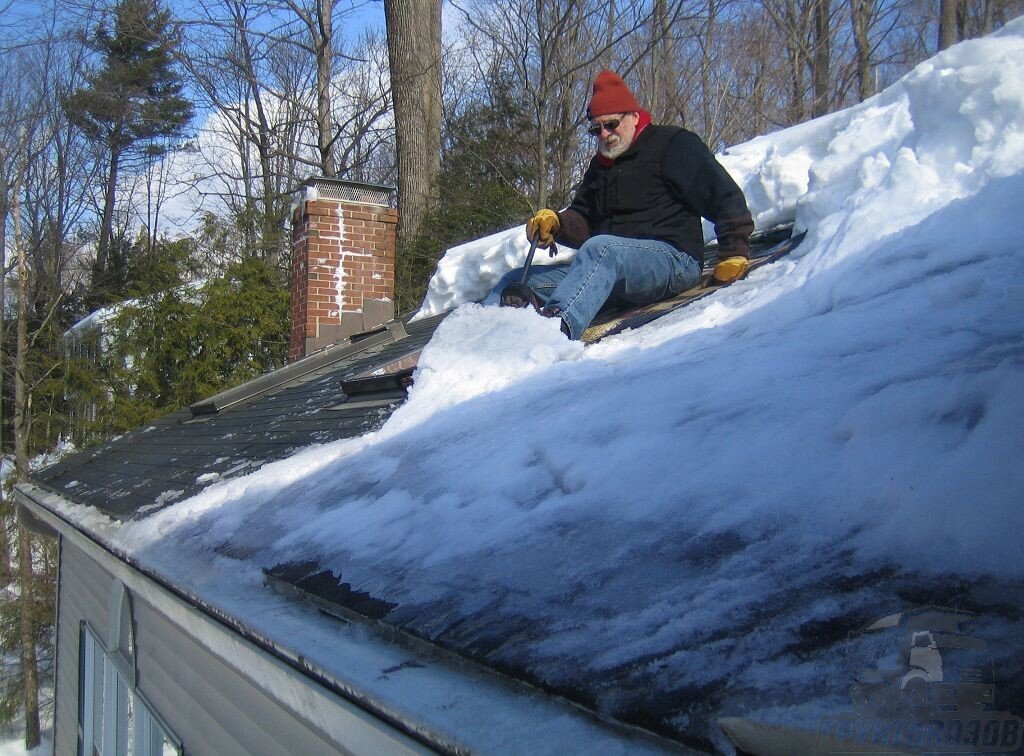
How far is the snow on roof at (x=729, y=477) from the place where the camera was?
1.00 metres

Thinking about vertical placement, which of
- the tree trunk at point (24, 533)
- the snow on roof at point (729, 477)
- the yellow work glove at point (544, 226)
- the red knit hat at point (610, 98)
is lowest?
the tree trunk at point (24, 533)

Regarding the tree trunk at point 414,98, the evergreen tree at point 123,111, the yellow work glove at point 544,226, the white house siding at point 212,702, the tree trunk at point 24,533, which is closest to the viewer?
the white house siding at point 212,702

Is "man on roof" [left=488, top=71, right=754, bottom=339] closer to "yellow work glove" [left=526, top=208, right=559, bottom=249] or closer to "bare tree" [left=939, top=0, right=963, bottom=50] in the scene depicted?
"yellow work glove" [left=526, top=208, right=559, bottom=249]

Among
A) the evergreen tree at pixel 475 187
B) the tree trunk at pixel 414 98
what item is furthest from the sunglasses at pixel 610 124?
the tree trunk at pixel 414 98

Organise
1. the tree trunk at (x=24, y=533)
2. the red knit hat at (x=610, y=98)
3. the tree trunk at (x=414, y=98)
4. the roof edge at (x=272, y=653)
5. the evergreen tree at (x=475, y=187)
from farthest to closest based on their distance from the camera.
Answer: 1. the tree trunk at (x=24, y=533)
2. the tree trunk at (x=414, y=98)
3. the evergreen tree at (x=475, y=187)
4. the red knit hat at (x=610, y=98)
5. the roof edge at (x=272, y=653)

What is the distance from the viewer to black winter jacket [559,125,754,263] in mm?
3621

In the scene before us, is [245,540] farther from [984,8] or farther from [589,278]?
[984,8]

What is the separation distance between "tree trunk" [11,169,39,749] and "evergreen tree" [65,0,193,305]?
4028 mm

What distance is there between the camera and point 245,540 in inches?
90.2

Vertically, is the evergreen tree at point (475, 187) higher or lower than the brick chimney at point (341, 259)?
higher

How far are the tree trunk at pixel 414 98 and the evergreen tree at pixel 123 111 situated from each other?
1099 cm

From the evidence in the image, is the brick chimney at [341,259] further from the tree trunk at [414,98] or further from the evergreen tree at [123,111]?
the evergreen tree at [123,111]

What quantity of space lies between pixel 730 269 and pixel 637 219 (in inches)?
21.1

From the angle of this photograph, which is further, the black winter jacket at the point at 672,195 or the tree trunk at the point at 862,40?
the tree trunk at the point at 862,40
